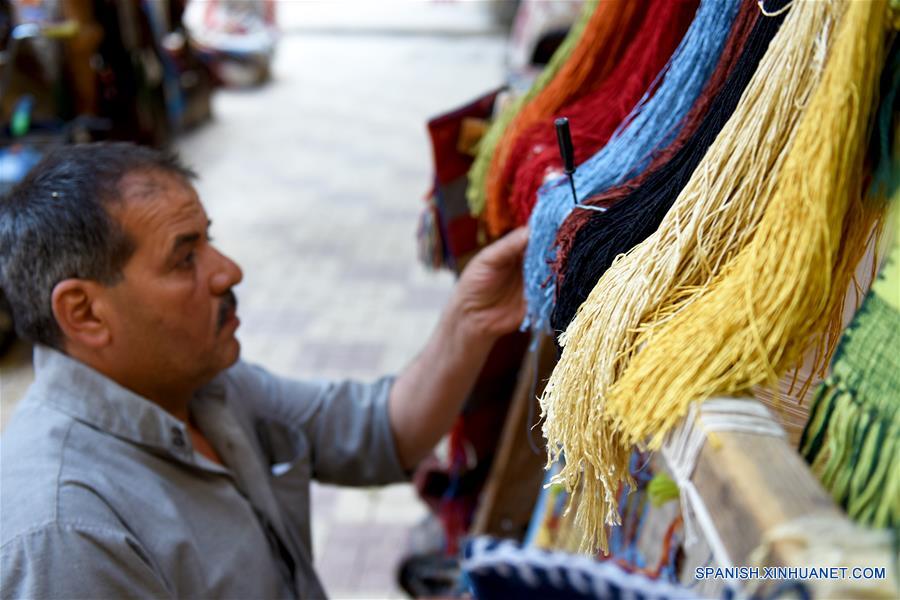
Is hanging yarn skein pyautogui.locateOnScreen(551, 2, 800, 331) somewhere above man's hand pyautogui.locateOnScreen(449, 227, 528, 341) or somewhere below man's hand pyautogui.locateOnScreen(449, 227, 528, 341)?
above

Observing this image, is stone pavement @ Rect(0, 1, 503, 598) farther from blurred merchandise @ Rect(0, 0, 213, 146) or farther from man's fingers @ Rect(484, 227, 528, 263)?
man's fingers @ Rect(484, 227, 528, 263)

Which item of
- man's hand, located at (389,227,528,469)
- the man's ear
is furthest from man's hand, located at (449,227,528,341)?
the man's ear

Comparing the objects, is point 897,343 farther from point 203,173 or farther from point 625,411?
point 203,173

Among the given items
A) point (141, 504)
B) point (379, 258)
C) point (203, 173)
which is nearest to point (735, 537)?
point (141, 504)

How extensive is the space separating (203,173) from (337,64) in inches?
137

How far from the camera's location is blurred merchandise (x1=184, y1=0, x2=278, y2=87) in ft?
24.2

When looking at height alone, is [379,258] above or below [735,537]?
below

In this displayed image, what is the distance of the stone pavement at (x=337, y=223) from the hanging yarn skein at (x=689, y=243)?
1.79 metres

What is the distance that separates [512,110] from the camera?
3.31ft

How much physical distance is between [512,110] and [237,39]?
282 inches

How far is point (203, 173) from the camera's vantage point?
17.7 ft

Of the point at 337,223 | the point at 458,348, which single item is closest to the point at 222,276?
the point at 458,348

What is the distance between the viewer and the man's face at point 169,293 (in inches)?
43.0

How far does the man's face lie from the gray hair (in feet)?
0.06
